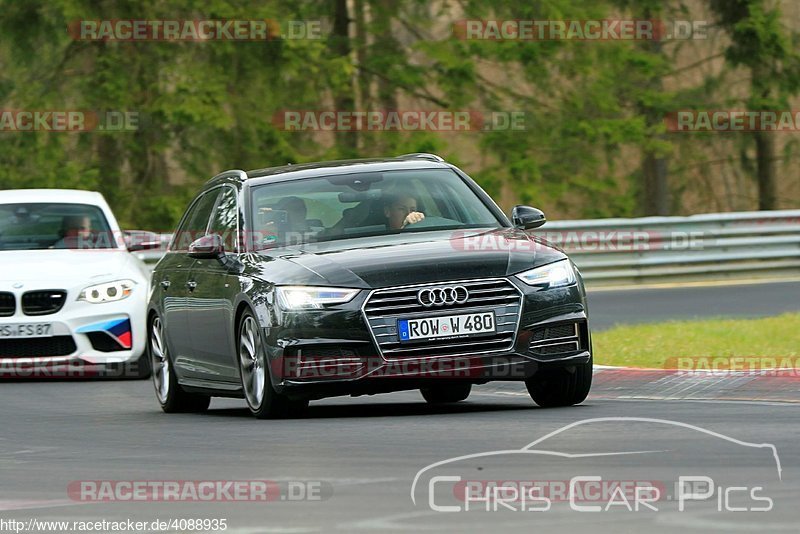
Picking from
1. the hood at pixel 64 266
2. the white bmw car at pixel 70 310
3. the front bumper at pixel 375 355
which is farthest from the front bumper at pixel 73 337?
the front bumper at pixel 375 355

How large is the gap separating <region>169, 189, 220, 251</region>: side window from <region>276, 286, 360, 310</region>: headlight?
2358mm

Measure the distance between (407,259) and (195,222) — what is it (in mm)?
3058

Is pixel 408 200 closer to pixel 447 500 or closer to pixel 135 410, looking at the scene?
pixel 135 410

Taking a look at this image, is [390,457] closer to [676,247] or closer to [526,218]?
[526,218]

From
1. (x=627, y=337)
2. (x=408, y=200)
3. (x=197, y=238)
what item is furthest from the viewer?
(x=627, y=337)

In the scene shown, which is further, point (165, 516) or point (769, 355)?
point (769, 355)

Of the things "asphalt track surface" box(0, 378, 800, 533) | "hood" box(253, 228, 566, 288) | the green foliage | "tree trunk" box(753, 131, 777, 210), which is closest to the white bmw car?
"asphalt track surface" box(0, 378, 800, 533)

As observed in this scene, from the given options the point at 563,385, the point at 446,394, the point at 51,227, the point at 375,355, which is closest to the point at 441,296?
the point at 375,355

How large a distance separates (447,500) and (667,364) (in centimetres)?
716

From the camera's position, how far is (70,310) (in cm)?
1536

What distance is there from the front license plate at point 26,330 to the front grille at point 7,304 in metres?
0.10

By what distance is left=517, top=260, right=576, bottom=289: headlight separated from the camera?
34.7ft

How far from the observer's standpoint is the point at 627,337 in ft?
55.4

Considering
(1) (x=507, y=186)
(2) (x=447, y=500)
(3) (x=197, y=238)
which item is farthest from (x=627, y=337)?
(1) (x=507, y=186)
